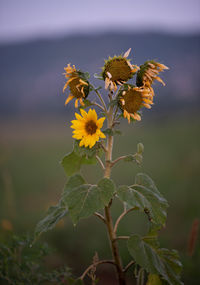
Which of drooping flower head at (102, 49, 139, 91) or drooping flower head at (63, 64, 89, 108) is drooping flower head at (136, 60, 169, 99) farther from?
drooping flower head at (63, 64, 89, 108)

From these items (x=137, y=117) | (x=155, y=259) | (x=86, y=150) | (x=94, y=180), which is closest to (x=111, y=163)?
(x=86, y=150)

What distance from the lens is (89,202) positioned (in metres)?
1.19

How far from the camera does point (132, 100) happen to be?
1.21m

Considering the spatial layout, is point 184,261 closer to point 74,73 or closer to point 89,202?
point 89,202

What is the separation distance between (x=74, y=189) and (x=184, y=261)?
51.2 inches

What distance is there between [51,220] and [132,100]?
65 cm

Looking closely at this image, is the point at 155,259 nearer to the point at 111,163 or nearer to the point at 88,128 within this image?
the point at 111,163

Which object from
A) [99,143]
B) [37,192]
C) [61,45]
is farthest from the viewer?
[61,45]

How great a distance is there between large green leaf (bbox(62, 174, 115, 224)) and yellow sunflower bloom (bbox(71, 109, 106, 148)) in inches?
7.0

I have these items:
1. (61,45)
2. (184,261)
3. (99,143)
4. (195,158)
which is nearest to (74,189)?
(99,143)

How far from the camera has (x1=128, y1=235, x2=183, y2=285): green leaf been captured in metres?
1.29

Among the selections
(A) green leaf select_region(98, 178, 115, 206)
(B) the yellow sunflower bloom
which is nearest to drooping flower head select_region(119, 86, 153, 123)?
(B) the yellow sunflower bloom

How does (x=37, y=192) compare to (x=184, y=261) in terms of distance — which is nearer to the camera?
(x=184, y=261)

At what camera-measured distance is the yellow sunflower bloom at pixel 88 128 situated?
1.26m
